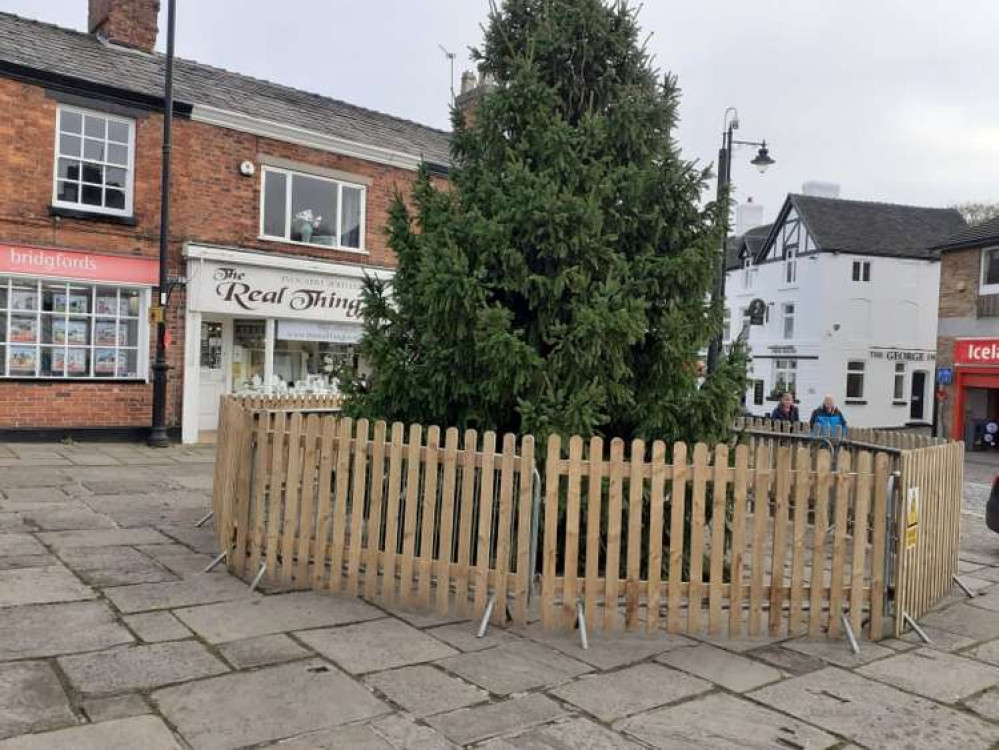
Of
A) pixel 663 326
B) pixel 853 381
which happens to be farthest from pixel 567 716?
pixel 853 381

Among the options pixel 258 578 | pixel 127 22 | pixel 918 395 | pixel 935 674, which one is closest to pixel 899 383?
pixel 918 395

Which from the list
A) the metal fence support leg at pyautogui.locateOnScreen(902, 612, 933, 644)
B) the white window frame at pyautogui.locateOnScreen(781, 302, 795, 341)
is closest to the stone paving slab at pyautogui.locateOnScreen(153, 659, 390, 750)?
the metal fence support leg at pyautogui.locateOnScreen(902, 612, 933, 644)

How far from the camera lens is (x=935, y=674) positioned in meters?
4.80

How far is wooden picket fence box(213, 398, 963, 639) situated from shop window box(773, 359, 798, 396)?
1348 inches

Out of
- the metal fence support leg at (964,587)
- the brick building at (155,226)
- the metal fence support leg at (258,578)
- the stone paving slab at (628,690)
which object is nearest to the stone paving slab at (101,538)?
the metal fence support leg at (258,578)

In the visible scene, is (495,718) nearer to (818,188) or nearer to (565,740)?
(565,740)

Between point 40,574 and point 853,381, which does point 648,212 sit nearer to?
point 40,574

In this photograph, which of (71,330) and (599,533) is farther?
(71,330)

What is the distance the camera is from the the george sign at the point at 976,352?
24.4 meters

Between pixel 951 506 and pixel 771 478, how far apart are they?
235 cm

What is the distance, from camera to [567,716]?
3994 mm

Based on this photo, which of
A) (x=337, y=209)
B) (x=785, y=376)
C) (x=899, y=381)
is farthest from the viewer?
(x=785, y=376)

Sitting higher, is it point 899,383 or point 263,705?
point 899,383

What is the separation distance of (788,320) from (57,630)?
3834 centimetres
